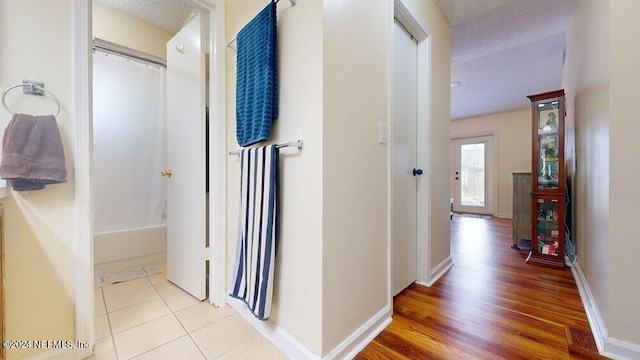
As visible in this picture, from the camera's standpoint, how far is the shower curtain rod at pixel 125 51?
2.21 meters

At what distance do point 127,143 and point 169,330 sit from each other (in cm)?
187

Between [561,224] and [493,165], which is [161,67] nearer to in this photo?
[561,224]

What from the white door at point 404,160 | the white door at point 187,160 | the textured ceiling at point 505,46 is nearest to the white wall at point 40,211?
the white door at point 187,160

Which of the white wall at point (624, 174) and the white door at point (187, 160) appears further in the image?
the white door at point (187, 160)

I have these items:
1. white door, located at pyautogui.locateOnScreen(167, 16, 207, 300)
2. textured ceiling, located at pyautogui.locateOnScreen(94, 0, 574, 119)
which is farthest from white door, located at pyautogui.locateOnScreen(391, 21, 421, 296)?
white door, located at pyautogui.locateOnScreen(167, 16, 207, 300)

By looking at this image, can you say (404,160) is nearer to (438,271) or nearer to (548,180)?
(438,271)

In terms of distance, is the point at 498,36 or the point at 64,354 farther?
the point at 498,36

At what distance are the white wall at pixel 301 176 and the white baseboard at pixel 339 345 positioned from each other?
0.03 meters

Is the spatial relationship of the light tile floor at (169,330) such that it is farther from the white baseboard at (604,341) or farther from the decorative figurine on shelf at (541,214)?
the decorative figurine on shelf at (541,214)

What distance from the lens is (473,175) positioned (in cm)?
579

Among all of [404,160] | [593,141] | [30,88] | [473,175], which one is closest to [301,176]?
[404,160]

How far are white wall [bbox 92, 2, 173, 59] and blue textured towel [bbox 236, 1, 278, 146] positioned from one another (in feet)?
5.63

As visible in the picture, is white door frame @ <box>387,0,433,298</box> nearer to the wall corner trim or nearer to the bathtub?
the wall corner trim

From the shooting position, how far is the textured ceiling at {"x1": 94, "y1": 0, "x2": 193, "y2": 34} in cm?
218
